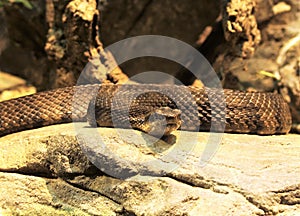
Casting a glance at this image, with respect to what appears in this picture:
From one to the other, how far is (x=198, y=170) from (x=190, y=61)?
148 inches

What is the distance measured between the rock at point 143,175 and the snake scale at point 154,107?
530 mm

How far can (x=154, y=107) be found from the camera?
5.66m

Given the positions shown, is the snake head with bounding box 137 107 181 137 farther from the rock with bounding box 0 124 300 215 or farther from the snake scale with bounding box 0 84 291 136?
the snake scale with bounding box 0 84 291 136

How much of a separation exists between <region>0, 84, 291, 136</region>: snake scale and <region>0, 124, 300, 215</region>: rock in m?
0.53

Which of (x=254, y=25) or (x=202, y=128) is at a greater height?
(x=254, y=25)

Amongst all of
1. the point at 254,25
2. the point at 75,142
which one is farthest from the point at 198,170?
the point at 254,25

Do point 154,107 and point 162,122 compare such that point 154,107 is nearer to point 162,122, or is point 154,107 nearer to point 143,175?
point 162,122

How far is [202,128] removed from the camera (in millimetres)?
5711

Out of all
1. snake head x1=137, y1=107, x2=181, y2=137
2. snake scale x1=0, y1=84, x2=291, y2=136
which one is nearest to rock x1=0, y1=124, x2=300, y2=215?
snake head x1=137, y1=107, x2=181, y2=137

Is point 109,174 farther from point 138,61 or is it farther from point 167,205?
point 138,61

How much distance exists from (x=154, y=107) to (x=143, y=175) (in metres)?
1.42

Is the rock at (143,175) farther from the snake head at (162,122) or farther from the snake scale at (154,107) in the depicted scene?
the snake scale at (154,107)

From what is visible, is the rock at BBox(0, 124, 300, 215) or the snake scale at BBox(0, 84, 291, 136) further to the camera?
the snake scale at BBox(0, 84, 291, 136)

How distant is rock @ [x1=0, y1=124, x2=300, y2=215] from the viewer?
13.8ft
